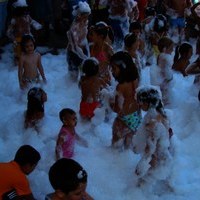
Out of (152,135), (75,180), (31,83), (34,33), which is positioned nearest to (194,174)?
(152,135)

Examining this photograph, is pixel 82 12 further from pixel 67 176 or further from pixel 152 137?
pixel 67 176

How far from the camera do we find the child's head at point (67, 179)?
322 cm

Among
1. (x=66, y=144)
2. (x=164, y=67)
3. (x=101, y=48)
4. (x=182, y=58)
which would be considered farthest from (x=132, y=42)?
(x=66, y=144)

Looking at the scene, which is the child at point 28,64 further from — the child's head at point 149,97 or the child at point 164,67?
the child's head at point 149,97

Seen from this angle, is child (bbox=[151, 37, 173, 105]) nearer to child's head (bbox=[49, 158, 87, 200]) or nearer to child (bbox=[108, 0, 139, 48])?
child (bbox=[108, 0, 139, 48])

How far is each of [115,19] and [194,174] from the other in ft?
13.1

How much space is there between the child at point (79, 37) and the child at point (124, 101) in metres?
2.01

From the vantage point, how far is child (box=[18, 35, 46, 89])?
20.5 ft

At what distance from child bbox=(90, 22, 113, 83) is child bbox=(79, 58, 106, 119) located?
2.72ft

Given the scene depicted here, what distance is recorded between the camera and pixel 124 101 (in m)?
4.77

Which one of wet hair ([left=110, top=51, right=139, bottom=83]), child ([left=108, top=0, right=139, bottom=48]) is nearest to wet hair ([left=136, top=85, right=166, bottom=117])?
wet hair ([left=110, top=51, right=139, bottom=83])

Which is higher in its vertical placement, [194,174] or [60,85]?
[60,85]

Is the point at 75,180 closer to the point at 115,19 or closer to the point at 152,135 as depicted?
the point at 152,135

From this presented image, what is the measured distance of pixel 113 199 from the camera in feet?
14.5
